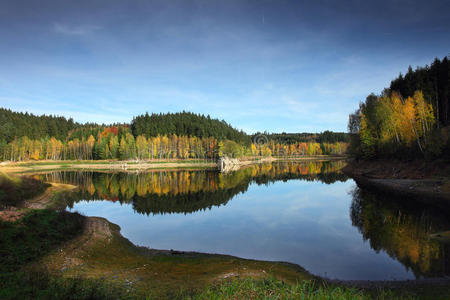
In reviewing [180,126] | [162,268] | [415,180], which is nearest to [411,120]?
[415,180]

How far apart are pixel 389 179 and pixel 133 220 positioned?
51.7 meters

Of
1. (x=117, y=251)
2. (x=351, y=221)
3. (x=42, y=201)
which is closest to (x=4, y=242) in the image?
(x=117, y=251)

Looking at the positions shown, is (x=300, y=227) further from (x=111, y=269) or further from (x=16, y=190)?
(x=16, y=190)

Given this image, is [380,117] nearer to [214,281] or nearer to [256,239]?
[256,239]

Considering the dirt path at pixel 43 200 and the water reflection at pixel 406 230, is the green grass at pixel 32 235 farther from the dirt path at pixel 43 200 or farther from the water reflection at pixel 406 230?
the water reflection at pixel 406 230

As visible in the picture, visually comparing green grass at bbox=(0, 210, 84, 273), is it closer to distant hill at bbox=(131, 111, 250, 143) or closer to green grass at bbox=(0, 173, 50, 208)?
green grass at bbox=(0, 173, 50, 208)

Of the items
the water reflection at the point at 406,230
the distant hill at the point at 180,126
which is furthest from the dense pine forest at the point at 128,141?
the water reflection at the point at 406,230

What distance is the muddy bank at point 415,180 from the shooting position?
3881cm

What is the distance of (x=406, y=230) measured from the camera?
24.3 meters

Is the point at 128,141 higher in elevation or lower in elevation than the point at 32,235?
higher

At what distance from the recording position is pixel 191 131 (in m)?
162

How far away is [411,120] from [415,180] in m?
15.7

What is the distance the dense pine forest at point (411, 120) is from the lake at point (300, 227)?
56.0 feet

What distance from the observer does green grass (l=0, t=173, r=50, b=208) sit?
29375 millimetres
